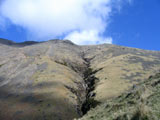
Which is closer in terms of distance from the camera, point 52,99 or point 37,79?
point 52,99

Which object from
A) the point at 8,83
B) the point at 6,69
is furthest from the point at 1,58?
the point at 8,83

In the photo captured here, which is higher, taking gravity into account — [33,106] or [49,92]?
[49,92]

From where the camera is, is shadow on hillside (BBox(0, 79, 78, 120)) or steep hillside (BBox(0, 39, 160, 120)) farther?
steep hillside (BBox(0, 39, 160, 120))

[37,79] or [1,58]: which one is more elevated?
[1,58]

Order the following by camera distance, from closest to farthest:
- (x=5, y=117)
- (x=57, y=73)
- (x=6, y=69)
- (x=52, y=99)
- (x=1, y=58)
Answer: (x=5, y=117)
(x=52, y=99)
(x=57, y=73)
(x=6, y=69)
(x=1, y=58)

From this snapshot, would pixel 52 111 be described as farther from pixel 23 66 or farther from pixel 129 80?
pixel 23 66

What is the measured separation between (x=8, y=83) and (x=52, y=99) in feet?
58.6

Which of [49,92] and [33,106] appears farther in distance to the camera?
[49,92]

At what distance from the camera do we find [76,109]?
31969 mm

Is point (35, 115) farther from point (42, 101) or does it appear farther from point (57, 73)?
point (57, 73)

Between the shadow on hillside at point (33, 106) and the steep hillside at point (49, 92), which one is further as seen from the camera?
the steep hillside at point (49, 92)

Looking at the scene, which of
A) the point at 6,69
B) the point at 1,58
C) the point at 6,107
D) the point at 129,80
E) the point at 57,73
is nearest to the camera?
the point at 6,107

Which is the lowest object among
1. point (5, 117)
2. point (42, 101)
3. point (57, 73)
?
point (5, 117)

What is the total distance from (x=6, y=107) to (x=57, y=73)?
2111 centimetres
